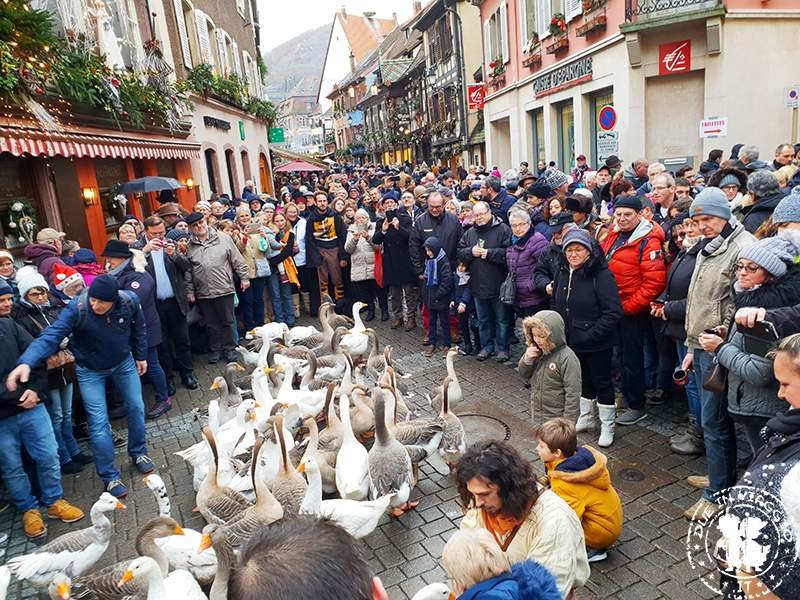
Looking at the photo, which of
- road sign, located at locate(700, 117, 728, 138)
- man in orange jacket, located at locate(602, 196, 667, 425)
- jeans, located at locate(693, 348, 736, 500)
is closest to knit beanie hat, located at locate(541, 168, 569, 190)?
man in orange jacket, located at locate(602, 196, 667, 425)

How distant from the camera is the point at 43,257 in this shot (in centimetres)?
712

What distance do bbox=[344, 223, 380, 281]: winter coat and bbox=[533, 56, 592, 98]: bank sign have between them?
9.84m

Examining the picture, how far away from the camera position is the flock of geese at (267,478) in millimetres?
3871

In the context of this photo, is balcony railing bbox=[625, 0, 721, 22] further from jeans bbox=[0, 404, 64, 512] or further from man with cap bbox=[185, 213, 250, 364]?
jeans bbox=[0, 404, 64, 512]

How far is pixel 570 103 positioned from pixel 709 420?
16061mm

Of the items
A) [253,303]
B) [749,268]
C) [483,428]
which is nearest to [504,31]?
[253,303]

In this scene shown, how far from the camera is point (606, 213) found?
8445 mm

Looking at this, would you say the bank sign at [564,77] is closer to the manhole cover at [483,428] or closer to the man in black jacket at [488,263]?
the man in black jacket at [488,263]

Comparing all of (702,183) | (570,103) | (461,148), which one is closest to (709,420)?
(702,183)

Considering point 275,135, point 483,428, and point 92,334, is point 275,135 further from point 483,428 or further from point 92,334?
point 483,428

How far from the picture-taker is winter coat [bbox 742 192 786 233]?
5727 mm

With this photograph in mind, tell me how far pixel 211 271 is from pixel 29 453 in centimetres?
396

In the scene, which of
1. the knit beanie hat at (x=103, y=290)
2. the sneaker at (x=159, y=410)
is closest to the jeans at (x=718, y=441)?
the knit beanie hat at (x=103, y=290)

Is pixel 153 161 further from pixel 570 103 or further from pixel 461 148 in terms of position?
pixel 461 148
